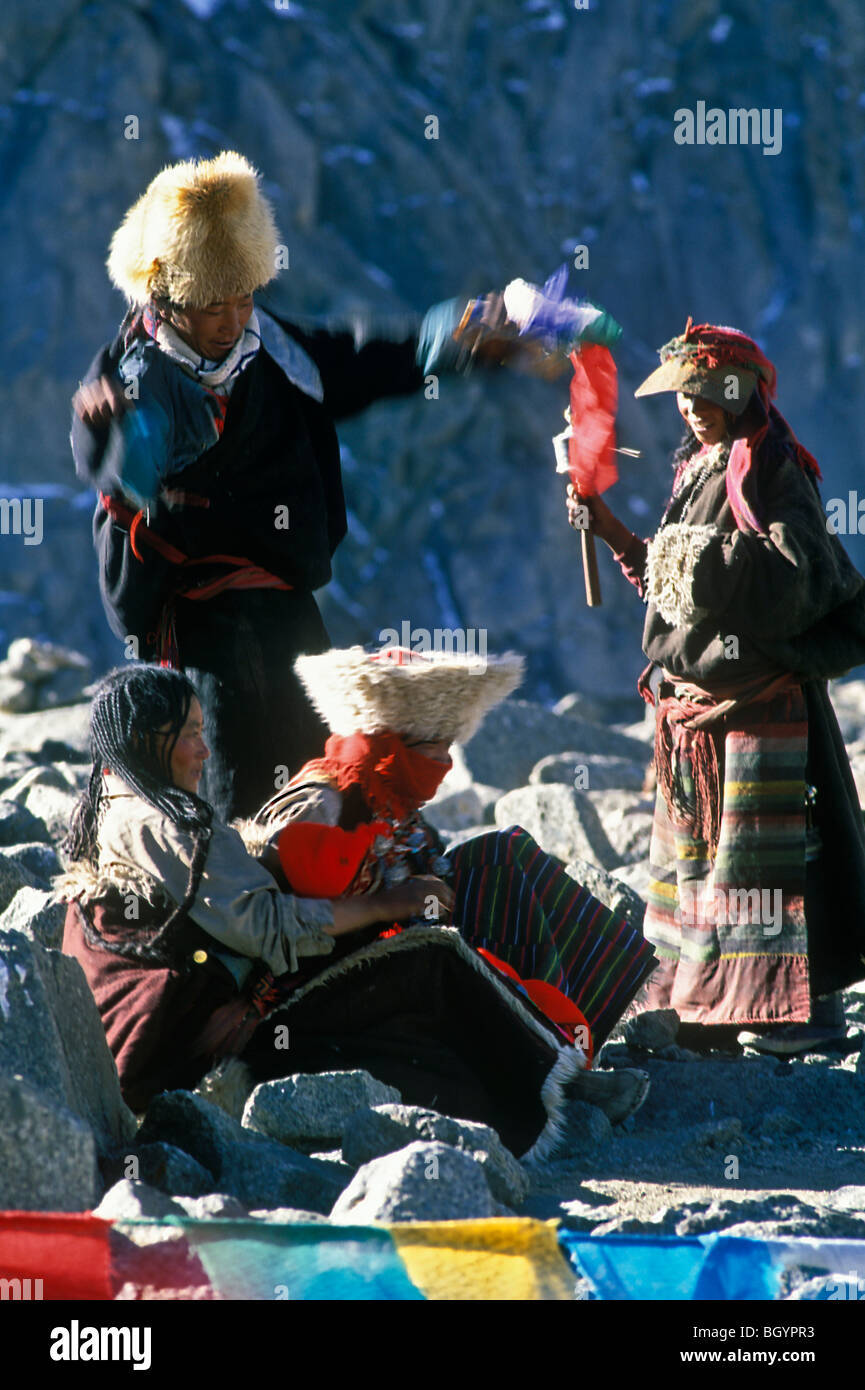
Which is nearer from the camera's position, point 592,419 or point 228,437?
point 228,437

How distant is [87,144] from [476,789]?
10174 millimetres

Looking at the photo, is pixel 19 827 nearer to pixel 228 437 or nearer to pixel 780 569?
pixel 228 437

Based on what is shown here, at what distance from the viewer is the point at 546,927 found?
10.2 ft

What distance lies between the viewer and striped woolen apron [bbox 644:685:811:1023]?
3568 mm

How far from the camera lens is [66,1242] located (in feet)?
6.36

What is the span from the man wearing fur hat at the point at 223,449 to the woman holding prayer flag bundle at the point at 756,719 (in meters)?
0.69

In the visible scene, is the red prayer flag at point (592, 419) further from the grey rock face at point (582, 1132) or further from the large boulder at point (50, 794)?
the large boulder at point (50, 794)

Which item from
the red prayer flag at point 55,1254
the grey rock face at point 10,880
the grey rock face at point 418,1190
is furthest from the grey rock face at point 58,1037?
the grey rock face at point 10,880

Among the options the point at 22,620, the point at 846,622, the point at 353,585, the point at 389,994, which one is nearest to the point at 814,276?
the point at 353,585

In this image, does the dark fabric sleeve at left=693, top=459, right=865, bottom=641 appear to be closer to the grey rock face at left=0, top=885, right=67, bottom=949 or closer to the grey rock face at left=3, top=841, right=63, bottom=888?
the grey rock face at left=0, top=885, right=67, bottom=949

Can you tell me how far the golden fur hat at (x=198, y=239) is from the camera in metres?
3.26

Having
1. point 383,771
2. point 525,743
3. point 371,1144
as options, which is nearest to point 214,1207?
point 371,1144

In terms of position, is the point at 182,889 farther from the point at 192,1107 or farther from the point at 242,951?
the point at 192,1107

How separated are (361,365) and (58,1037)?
1849 mm
